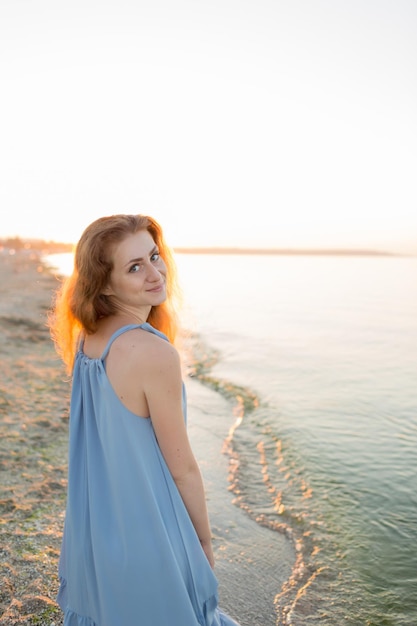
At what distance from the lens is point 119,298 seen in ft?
7.34

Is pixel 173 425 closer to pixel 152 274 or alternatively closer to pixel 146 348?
pixel 146 348

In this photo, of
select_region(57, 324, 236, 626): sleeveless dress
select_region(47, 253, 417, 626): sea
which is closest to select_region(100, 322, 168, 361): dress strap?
select_region(57, 324, 236, 626): sleeveless dress

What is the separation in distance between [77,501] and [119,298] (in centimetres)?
89

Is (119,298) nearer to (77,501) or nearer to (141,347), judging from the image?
(141,347)

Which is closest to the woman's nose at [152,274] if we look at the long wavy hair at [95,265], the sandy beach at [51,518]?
the long wavy hair at [95,265]

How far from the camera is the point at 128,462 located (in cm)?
198

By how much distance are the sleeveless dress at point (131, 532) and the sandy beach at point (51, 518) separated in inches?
53.4

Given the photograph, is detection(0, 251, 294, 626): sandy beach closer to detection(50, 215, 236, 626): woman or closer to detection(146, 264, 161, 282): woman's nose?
detection(50, 215, 236, 626): woman

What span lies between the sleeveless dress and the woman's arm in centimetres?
5

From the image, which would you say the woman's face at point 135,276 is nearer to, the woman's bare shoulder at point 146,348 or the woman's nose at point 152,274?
the woman's nose at point 152,274

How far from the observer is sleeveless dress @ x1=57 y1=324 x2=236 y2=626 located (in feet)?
6.38

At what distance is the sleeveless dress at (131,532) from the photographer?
194 cm

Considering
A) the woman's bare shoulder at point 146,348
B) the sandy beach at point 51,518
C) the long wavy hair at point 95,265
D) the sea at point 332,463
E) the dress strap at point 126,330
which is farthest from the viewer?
the sea at point 332,463

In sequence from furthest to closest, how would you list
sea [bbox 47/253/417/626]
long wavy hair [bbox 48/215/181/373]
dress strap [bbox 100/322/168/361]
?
sea [bbox 47/253/417/626], long wavy hair [bbox 48/215/181/373], dress strap [bbox 100/322/168/361]
